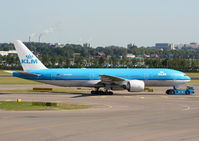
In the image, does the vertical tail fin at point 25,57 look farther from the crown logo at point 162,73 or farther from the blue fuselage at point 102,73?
the crown logo at point 162,73

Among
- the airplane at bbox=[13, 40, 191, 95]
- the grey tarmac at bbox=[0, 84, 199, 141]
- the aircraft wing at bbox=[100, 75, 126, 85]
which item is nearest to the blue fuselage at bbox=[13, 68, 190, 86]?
the airplane at bbox=[13, 40, 191, 95]

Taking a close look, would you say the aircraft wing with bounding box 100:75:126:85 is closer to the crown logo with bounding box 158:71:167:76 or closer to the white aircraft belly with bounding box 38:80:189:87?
the white aircraft belly with bounding box 38:80:189:87

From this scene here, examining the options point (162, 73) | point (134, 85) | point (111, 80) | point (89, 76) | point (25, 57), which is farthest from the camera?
point (162, 73)

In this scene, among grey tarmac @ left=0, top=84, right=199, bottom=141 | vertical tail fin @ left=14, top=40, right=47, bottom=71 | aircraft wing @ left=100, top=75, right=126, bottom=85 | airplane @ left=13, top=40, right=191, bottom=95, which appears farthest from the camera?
vertical tail fin @ left=14, top=40, right=47, bottom=71

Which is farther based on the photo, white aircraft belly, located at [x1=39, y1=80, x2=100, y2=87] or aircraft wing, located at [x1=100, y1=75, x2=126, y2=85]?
white aircraft belly, located at [x1=39, y1=80, x2=100, y2=87]

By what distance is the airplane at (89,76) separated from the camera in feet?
195

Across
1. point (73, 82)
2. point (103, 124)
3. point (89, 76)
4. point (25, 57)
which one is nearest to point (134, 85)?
point (89, 76)

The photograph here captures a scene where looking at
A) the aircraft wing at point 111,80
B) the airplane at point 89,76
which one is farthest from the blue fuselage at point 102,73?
the aircraft wing at point 111,80

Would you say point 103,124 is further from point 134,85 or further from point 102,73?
point 102,73

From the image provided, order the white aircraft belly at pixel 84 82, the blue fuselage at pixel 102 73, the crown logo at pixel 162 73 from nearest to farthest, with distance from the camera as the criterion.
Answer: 1. the blue fuselage at pixel 102 73
2. the white aircraft belly at pixel 84 82
3. the crown logo at pixel 162 73

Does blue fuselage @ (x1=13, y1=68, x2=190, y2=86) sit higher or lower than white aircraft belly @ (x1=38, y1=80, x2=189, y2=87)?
higher

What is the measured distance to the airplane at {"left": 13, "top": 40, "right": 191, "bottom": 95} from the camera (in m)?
59.5

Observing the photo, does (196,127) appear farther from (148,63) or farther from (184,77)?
(148,63)

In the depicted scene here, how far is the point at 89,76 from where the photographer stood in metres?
60.8
